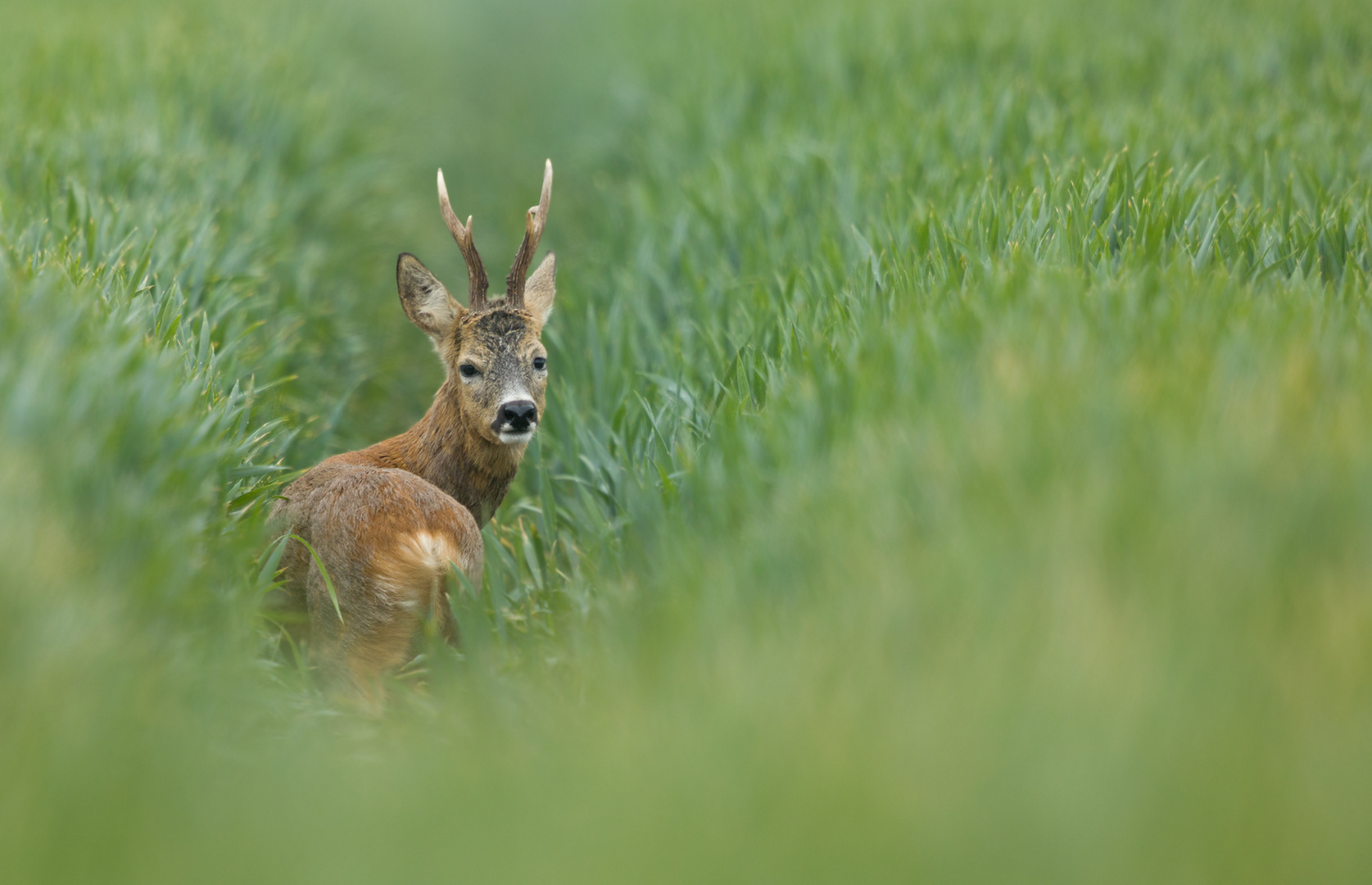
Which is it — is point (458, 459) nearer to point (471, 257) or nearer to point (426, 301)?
point (426, 301)

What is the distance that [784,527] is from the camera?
2.63 meters

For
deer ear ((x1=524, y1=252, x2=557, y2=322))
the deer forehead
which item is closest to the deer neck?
the deer forehead

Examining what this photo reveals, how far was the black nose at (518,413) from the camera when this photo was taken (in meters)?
4.10

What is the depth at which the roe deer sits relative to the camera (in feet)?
11.5

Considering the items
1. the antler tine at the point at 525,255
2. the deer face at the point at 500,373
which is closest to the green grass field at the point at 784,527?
the deer face at the point at 500,373

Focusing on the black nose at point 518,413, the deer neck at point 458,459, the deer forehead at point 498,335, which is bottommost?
the deer neck at point 458,459

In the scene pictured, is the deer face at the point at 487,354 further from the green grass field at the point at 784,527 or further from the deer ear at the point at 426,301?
the green grass field at the point at 784,527

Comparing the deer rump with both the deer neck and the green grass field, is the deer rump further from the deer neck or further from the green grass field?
the deer neck

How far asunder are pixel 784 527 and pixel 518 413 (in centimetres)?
171

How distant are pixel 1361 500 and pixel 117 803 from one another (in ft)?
7.88

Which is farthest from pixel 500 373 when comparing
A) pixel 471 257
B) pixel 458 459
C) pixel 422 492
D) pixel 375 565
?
pixel 375 565

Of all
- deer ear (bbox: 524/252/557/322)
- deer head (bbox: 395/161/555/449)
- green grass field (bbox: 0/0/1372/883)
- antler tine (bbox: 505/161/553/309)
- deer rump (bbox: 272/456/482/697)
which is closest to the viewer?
green grass field (bbox: 0/0/1372/883)

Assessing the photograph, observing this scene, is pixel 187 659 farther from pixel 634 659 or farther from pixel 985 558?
pixel 985 558

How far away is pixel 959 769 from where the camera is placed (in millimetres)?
1844
